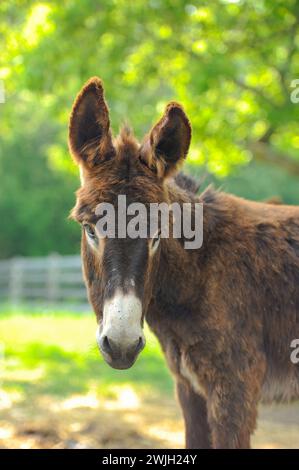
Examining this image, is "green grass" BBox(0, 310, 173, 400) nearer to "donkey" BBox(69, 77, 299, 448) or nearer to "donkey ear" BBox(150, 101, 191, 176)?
"donkey" BBox(69, 77, 299, 448)

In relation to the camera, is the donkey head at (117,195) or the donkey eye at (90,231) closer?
the donkey head at (117,195)

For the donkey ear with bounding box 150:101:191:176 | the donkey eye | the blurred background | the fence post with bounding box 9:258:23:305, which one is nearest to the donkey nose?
the donkey eye

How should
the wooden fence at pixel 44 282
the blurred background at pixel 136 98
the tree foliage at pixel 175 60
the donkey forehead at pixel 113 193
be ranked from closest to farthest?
the donkey forehead at pixel 113 193, the blurred background at pixel 136 98, the tree foliage at pixel 175 60, the wooden fence at pixel 44 282

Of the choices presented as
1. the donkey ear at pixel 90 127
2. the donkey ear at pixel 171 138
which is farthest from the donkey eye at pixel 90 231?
the donkey ear at pixel 171 138

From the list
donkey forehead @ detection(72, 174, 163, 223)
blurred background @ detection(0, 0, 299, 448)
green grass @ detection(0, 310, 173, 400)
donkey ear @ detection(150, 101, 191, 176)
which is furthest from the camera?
green grass @ detection(0, 310, 173, 400)

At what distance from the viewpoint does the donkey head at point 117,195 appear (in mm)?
3367

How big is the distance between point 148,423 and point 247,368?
317cm

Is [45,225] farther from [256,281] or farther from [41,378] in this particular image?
[256,281]

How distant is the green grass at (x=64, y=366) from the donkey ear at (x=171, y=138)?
8.72ft

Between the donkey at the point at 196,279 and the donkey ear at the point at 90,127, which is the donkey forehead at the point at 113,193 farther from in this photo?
the donkey ear at the point at 90,127

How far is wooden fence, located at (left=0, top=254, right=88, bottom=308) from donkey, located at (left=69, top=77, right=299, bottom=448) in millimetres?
18377

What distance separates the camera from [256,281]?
425 cm

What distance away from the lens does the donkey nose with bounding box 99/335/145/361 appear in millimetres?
3322

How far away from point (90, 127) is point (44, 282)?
24153mm
